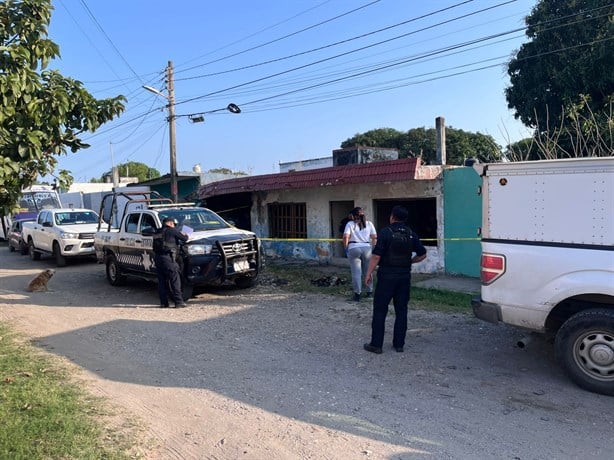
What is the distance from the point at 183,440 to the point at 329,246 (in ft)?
35.7

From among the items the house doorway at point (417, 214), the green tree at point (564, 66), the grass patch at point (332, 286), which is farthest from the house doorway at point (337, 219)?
the green tree at point (564, 66)

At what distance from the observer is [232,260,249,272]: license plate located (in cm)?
977

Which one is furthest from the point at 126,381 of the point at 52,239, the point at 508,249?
the point at 52,239

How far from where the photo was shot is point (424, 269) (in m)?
12.1

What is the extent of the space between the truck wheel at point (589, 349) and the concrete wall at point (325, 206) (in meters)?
7.02

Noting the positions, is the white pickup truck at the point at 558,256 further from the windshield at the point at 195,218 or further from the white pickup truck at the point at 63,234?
the white pickup truck at the point at 63,234

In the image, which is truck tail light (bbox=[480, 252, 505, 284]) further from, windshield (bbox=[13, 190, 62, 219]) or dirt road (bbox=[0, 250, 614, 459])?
windshield (bbox=[13, 190, 62, 219])

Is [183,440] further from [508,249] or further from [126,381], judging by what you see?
[508,249]

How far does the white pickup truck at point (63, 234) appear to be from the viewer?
50.2 ft

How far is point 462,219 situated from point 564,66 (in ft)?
28.6

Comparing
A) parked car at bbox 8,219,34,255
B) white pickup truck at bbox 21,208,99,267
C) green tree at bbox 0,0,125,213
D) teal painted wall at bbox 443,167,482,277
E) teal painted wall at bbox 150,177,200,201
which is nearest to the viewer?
green tree at bbox 0,0,125,213

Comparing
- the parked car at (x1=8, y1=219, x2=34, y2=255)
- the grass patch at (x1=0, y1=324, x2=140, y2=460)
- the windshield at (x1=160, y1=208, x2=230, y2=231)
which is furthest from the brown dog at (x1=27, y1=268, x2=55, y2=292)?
the parked car at (x1=8, y1=219, x2=34, y2=255)

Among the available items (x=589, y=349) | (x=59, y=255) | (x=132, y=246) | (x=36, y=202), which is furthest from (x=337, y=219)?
(x=36, y=202)

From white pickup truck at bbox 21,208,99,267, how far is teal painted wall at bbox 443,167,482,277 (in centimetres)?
1060
